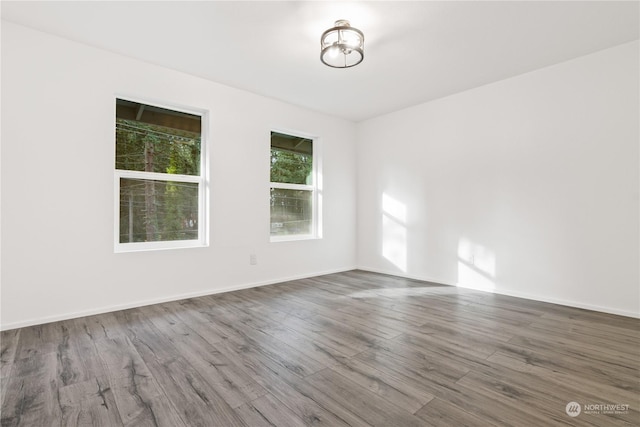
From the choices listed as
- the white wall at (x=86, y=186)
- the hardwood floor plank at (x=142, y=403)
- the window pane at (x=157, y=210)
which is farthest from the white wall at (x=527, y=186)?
the hardwood floor plank at (x=142, y=403)

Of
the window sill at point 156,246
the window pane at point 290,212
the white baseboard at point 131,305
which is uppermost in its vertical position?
the window pane at point 290,212

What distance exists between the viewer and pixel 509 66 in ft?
10.8

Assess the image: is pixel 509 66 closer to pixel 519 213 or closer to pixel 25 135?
pixel 519 213

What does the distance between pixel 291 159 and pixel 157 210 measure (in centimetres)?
201

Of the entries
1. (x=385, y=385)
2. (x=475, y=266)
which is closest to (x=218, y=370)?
(x=385, y=385)

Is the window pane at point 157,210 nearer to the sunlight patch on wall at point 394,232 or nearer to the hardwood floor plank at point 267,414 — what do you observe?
the hardwood floor plank at point 267,414

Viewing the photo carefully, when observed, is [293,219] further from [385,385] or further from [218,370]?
[385,385]

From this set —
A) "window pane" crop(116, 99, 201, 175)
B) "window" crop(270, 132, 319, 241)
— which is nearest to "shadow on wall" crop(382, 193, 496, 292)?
"window" crop(270, 132, 319, 241)

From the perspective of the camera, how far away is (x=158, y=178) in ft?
11.0

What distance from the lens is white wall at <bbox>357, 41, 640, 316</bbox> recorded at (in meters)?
2.89

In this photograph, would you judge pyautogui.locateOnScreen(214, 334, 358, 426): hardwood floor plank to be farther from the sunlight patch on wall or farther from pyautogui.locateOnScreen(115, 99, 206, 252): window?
the sunlight patch on wall

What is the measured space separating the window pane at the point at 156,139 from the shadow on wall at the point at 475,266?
3486mm

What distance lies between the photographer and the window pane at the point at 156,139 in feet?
10.4

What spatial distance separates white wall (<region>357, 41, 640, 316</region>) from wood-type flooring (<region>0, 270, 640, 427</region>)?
0.51 m
